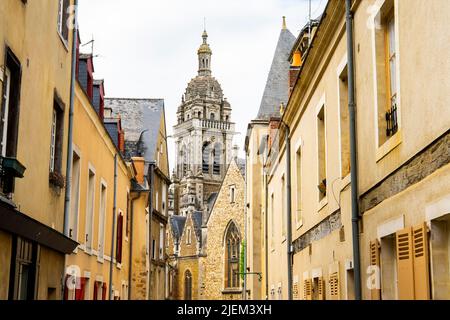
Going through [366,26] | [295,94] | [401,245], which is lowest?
[401,245]

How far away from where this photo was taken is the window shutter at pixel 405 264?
23.6 feet

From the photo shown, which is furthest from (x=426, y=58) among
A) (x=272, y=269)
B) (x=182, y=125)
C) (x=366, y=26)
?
(x=182, y=125)

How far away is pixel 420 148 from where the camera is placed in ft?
23.1

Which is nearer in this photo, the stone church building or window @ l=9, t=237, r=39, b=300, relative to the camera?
window @ l=9, t=237, r=39, b=300

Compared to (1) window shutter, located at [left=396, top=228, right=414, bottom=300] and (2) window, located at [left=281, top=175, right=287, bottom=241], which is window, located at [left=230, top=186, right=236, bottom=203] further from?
(1) window shutter, located at [left=396, top=228, right=414, bottom=300]

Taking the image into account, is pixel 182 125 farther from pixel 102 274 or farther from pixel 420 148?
pixel 420 148

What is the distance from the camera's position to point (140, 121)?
32.2 m

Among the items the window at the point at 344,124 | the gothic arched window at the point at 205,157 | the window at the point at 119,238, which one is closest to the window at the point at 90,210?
the window at the point at 119,238

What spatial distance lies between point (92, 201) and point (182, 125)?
107 m

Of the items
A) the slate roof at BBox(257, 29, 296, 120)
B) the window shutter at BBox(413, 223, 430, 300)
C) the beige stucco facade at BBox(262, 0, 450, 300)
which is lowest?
the window shutter at BBox(413, 223, 430, 300)

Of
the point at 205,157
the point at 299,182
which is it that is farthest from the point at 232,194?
the point at 205,157

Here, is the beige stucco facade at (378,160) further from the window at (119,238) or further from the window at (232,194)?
the window at (232,194)

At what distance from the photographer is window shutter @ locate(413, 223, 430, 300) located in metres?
6.70

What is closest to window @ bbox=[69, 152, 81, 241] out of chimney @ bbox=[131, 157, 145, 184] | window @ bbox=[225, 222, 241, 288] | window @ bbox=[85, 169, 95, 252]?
window @ bbox=[85, 169, 95, 252]
